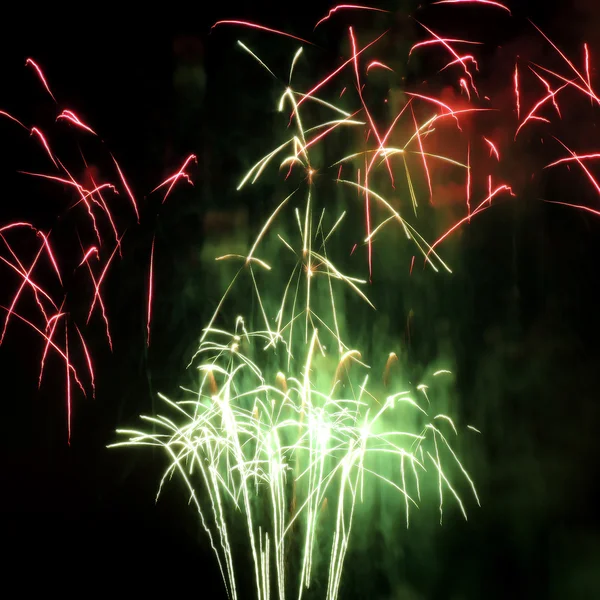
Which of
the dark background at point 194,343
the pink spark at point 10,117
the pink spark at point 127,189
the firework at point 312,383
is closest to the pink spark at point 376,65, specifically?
the firework at point 312,383

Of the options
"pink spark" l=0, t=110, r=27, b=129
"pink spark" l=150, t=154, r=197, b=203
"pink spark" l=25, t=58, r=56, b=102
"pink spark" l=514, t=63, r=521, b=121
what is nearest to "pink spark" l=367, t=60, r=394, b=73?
"pink spark" l=514, t=63, r=521, b=121

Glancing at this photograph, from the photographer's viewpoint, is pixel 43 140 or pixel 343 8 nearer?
pixel 343 8

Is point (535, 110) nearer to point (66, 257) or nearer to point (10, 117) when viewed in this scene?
point (66, 257)

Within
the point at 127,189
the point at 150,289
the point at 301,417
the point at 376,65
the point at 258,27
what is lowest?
the point at 301,417

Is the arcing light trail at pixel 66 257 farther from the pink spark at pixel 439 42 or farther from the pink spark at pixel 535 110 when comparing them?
the pink spark at pixel 535 110

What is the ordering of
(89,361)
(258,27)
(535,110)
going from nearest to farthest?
(535,110) < (258,27) < (89,361)

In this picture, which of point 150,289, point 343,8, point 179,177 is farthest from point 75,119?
point 343,8

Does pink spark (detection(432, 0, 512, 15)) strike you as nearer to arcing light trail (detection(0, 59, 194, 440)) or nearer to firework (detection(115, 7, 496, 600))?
firework (detection(115, 7, 496, 600))

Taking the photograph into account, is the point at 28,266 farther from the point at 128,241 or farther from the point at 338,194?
the point at 338,194
